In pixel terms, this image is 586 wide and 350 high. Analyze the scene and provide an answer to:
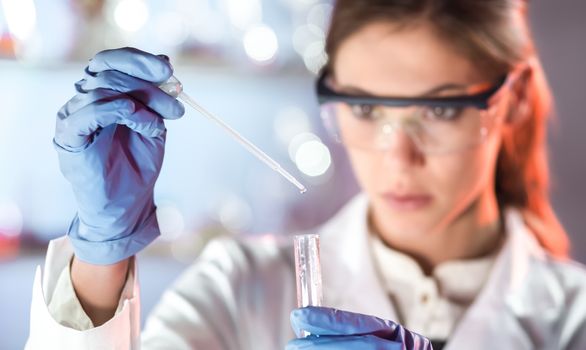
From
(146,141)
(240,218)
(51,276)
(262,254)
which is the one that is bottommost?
(240,218)

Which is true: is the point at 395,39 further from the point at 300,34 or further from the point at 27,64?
the point at 27,64

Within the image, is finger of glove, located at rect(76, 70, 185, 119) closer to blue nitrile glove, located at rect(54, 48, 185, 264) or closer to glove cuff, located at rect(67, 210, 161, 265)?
blue nitrile glove, located at rect(54, 48, 185, 264)

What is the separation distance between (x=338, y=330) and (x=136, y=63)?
56cm

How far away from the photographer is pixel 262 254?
224 cm

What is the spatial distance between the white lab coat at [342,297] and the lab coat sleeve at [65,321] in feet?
1.01

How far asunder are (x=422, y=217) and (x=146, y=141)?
81cm

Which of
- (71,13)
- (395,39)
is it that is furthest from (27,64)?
(395,39)

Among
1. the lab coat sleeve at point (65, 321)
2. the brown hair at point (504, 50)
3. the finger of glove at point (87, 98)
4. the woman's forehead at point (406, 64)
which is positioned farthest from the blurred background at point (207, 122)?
the finger of glove at point (87, 98)

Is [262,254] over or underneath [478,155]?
underneath

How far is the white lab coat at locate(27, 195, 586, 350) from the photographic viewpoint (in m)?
2.05

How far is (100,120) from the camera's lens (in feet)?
4.79

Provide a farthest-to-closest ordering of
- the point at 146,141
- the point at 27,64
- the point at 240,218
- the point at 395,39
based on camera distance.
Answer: the point at 240,218
the point at 27,64
the point at 395,39
the point at 146,141

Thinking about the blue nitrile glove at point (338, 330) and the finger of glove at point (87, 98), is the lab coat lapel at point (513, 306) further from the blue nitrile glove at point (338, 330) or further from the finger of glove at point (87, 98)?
the finger of glove at point (87, 98)

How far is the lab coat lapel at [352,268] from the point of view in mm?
2178
